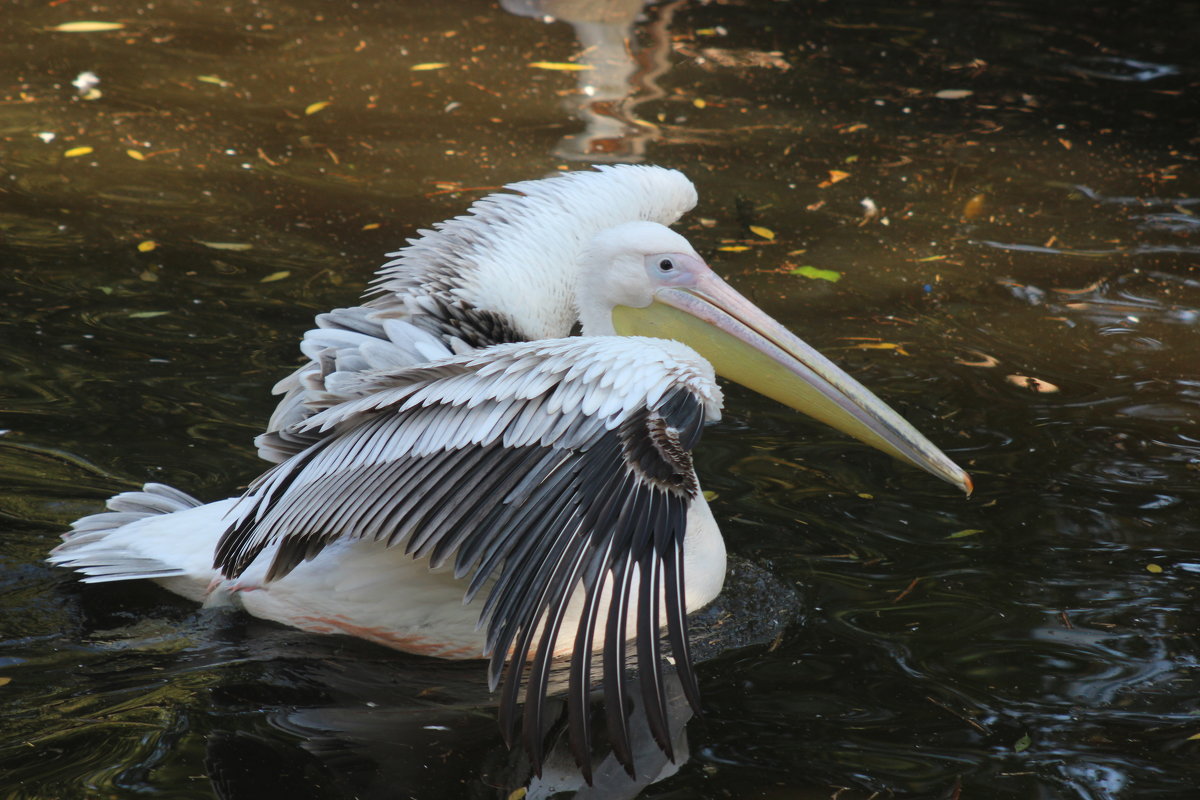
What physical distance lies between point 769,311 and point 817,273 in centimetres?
42

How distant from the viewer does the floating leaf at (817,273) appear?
492 centimetres

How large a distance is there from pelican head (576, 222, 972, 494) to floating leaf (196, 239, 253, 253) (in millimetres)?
1930

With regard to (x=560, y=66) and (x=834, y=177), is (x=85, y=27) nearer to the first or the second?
(x=560, y=66)

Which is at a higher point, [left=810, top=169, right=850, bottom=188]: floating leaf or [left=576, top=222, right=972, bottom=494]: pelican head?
[left=576, top=222, right=972, bottom=494]: pelican head

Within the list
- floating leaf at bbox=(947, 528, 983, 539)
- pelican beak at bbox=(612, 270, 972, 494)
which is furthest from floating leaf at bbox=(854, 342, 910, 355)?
pelican beak at bbox=(612, 270, 972, 494)

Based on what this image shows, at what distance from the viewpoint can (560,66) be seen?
22.8ft

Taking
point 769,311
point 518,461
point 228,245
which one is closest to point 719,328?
point 518,461

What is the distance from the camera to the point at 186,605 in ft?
9.99

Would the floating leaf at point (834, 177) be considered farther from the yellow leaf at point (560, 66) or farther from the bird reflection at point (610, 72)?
the yellow leaf at point (560, 66)

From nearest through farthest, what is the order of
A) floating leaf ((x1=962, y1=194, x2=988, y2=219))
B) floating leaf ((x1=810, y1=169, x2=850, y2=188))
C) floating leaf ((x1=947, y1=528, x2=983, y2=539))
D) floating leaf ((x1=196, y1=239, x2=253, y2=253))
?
floating leaf ((x1=947, y1=528, x2=983, y2=539)) → floating leaf ((x1=196, y1=239, x2=253, y2=253)) → floating leaf ((x1=962, y1=194, x2=988, y2=219)) → floating leaf ((x1=810, y1=169, x2=850, y2=188))

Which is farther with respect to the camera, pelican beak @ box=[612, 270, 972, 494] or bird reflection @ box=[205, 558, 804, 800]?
pelican beak @ box=[612, 270, 972, 494]

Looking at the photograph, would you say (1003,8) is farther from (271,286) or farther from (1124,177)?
(271,286)

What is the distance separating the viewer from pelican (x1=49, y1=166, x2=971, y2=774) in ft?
7.57

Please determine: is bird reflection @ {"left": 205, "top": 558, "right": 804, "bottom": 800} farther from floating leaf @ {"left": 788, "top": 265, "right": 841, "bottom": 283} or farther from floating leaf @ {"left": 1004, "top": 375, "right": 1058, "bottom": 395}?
floating leaf @ {"left": 788, "top": 265, "right": 841, "bottom": 283}
